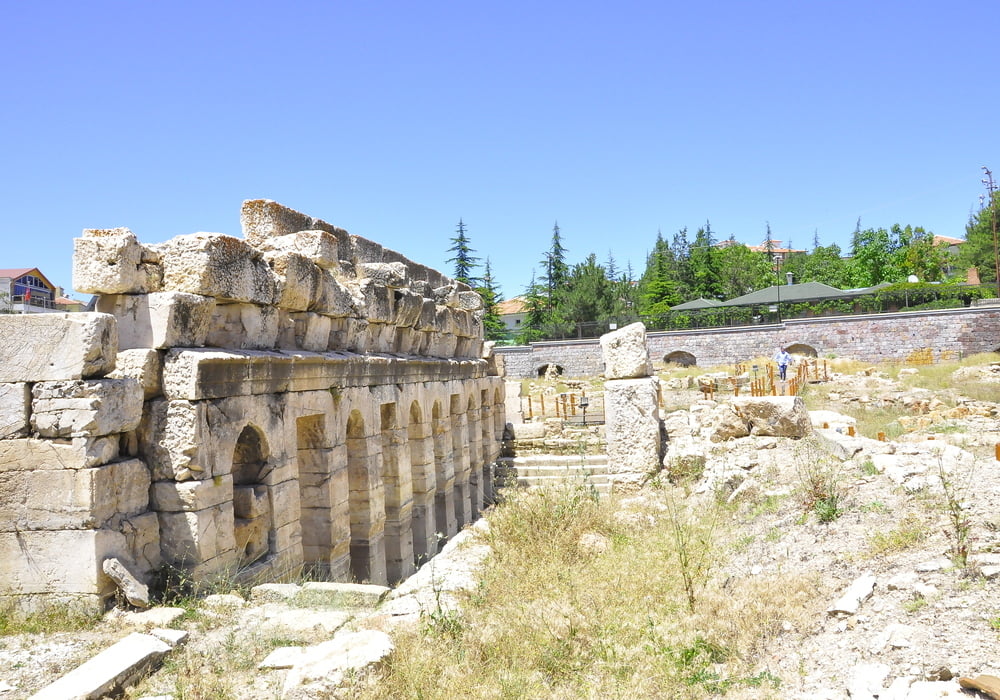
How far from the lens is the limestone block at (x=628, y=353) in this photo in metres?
12.6

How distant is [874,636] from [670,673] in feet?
4.14

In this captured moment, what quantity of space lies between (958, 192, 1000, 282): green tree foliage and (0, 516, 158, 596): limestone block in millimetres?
54933

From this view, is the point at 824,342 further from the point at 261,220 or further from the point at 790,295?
the point at 261,220

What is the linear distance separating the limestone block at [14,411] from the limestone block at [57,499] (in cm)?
31

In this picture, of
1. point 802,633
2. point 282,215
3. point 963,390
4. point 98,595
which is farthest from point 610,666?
point 963,390

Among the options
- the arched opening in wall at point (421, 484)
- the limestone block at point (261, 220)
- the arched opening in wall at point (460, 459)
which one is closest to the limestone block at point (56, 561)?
the limestone block at point (261, 220)

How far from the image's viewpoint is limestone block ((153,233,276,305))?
631 cm

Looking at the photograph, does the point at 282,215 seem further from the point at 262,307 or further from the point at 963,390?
the point at 963,390

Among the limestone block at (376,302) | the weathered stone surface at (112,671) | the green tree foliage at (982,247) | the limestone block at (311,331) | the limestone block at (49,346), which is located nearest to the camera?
the weathered stone surface at (112,671)

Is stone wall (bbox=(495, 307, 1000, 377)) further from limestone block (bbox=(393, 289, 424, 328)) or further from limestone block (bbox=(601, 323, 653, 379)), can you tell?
limestone block (bbox=(393, 289, 424, 328))

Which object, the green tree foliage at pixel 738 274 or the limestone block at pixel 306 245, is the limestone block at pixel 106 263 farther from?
the green tree foliage at pixel 738 274

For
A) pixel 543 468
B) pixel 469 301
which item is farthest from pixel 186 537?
pixel 543 468

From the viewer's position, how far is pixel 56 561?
5344mm

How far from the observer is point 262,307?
7.39 metres
